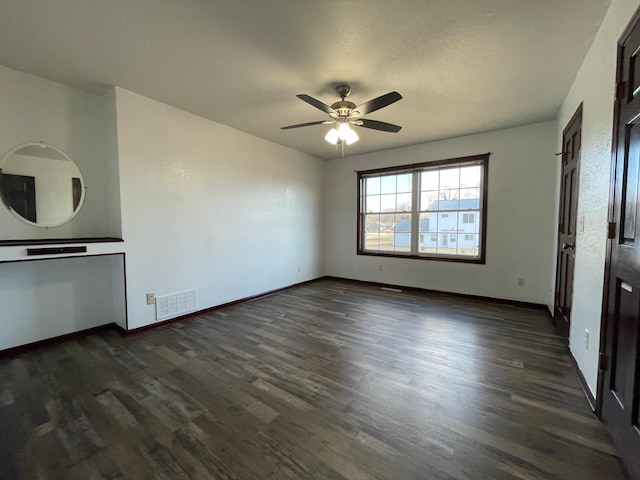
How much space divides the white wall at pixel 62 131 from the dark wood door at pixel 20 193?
8 cm

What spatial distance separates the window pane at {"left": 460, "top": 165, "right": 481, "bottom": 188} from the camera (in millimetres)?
4250

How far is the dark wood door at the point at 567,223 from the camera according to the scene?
8.21 ft

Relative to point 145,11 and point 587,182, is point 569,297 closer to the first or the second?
point 587,182

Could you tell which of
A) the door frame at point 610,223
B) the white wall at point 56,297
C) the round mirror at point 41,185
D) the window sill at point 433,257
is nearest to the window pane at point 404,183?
the window sill at point 433,257

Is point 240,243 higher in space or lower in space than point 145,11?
lower

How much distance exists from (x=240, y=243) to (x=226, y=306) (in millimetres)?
961

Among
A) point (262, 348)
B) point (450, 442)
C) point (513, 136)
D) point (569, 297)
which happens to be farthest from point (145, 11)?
point (513, 136)

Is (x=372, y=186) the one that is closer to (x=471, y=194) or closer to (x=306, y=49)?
(x=471, y=194)

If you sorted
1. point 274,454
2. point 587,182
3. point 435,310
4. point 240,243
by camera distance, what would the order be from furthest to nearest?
1. point 240,243
2. point 435,310
3. point 587,182
4. point 274,454

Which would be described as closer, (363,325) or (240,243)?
(363,325)

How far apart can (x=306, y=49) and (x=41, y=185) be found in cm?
290

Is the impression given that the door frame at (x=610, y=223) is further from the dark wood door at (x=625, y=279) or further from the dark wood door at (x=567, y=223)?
the dark wood door at (x=567, y=223)

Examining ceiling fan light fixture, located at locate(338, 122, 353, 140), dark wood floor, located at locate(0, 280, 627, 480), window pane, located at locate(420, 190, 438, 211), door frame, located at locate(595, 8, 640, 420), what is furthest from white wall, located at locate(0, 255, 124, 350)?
window pane, located at locate(420, 190, 438, 211)

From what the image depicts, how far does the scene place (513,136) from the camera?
3877mm
